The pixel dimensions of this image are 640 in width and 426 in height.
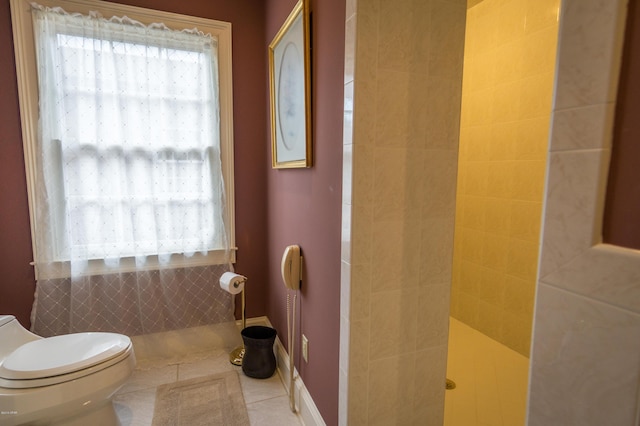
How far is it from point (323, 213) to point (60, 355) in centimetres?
134

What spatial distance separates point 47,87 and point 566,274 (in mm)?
2509

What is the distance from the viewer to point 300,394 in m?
1.71

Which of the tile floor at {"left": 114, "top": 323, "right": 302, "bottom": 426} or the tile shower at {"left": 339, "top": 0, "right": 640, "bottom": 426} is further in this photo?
the tile floor at {"left": 114, "top": 323, "right": 302, "bottom": 426}

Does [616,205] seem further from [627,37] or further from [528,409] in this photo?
[528,409]

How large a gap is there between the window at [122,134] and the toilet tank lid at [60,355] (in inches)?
23.4

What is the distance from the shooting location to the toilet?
1.29 meters

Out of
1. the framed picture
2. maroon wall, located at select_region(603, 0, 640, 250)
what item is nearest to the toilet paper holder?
the framed picture

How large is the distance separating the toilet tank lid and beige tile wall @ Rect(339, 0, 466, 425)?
112 centimetres

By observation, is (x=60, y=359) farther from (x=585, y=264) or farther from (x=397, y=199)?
(x=585, y=264)

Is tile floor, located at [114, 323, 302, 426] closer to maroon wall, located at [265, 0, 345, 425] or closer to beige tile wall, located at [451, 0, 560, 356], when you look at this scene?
maroon wall, located at [265, 0, 345, 425]

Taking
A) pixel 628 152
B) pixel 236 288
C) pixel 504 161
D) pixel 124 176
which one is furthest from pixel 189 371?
pixel 504 161

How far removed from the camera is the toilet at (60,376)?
1.29 m

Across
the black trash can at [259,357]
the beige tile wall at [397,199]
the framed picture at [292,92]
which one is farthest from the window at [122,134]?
the beige tile wall at [397,199]

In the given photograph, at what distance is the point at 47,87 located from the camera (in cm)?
185
